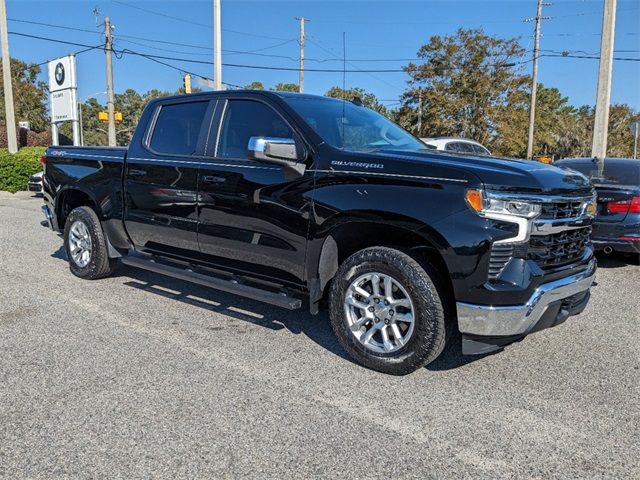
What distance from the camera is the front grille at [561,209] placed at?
3439 mm

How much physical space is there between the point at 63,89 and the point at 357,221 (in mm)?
19630

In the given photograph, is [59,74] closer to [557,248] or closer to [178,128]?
[178,128]

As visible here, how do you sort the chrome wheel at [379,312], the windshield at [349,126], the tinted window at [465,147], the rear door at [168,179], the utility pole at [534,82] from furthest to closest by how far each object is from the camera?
the utility pole at [534,82] < the tinted window at [465,147] < the rear door at [168,179] < the windshield at [349,126] < the chrome wheel at [379,312]

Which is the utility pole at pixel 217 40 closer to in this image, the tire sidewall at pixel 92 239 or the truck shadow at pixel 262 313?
the tire sidewall at pixel 92 239

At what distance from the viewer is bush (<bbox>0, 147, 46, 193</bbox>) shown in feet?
59.8

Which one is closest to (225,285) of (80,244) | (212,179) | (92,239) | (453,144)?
(212,179)

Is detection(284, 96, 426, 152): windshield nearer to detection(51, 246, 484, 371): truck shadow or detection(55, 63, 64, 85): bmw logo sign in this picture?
detection(51, 246, 484, 371): truck shadow

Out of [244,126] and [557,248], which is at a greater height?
[244,126]

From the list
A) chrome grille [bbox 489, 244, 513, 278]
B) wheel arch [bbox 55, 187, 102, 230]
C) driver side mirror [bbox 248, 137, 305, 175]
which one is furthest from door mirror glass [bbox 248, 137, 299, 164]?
wheel arch [bbox 55, 187, 102, 230]

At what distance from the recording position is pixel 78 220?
619 cm

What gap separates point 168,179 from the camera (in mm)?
5059

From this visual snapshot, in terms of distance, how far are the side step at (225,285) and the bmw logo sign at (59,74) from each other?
17137 mm

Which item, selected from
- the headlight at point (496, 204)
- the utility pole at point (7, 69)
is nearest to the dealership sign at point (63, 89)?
the utility pole at point (7, 69)

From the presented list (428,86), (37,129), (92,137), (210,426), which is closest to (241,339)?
(210,426)
